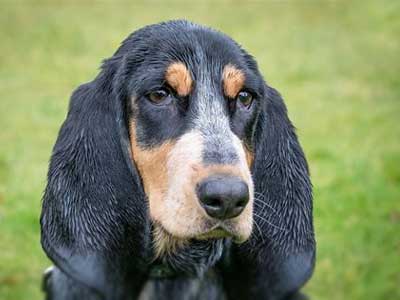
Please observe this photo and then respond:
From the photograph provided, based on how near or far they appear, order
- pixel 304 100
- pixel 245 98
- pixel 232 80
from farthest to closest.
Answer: pixel 304 100 < pixel 245 98 < pixel 232 80

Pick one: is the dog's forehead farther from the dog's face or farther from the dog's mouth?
the dog's mouth

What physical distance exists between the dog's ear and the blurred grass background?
8.82 feet

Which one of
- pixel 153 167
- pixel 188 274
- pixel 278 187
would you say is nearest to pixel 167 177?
pixel 153 167

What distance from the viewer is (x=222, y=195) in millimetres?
3998

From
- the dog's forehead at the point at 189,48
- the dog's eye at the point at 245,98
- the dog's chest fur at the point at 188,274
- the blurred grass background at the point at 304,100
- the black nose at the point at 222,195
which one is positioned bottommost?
the blurred grass background at the point at 304,100

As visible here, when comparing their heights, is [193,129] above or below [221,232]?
above

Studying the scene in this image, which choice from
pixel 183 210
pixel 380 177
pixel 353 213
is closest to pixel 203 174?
pixel 183 210

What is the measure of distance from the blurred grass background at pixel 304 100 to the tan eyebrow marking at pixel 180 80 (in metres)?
3.36

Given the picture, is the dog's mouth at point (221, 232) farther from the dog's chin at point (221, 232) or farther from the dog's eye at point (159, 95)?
the dog's eye at point (159, 95)

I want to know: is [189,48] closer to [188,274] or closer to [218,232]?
[218,232]

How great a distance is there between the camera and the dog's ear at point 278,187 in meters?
5.06

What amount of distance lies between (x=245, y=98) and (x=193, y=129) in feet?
1.55

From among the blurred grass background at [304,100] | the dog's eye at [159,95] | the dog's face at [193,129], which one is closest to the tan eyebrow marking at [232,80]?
the dog's face at [193,129]

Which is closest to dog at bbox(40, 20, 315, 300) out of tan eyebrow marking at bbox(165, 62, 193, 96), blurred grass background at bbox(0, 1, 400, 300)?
tan eyebrow marking at bbox(165, 62, 193, 96)
